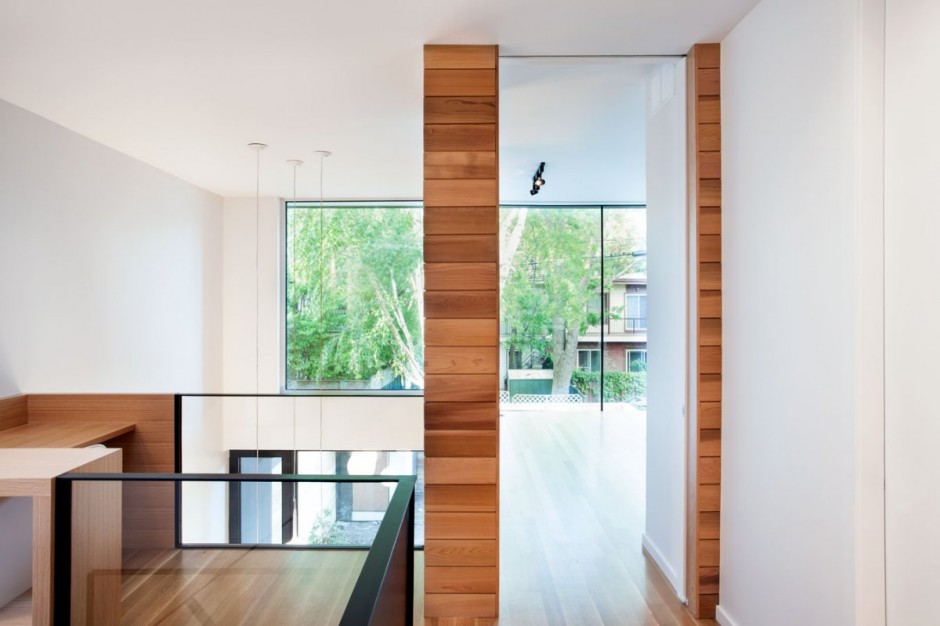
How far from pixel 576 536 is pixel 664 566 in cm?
64

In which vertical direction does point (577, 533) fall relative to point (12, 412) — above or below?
below

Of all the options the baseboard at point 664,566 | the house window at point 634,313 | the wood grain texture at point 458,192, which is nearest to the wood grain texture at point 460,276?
the wood grain texture at point 458,192

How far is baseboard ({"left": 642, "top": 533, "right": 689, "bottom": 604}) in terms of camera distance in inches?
101

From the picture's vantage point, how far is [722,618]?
234cm

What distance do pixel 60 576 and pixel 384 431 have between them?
9.90 feet

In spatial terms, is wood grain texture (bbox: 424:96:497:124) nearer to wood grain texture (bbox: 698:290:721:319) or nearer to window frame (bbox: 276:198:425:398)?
wood grain texture (bbox: 698:290:721:319)

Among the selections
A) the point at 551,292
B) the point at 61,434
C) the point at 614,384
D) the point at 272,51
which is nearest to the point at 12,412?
the point at 61,434

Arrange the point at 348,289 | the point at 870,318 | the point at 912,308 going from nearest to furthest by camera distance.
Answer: the point at 912,308
the point at 870,318
the point at 348,289

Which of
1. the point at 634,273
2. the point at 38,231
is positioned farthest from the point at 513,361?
the point at 38,231

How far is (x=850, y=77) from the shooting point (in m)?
1.61

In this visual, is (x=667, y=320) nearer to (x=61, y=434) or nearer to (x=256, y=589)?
(x=256, y=589)

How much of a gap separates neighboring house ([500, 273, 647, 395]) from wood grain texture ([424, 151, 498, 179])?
15.1 ft

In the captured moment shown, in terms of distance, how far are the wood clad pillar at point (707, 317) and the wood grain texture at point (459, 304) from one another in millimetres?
969

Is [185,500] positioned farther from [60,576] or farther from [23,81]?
[23,81]
